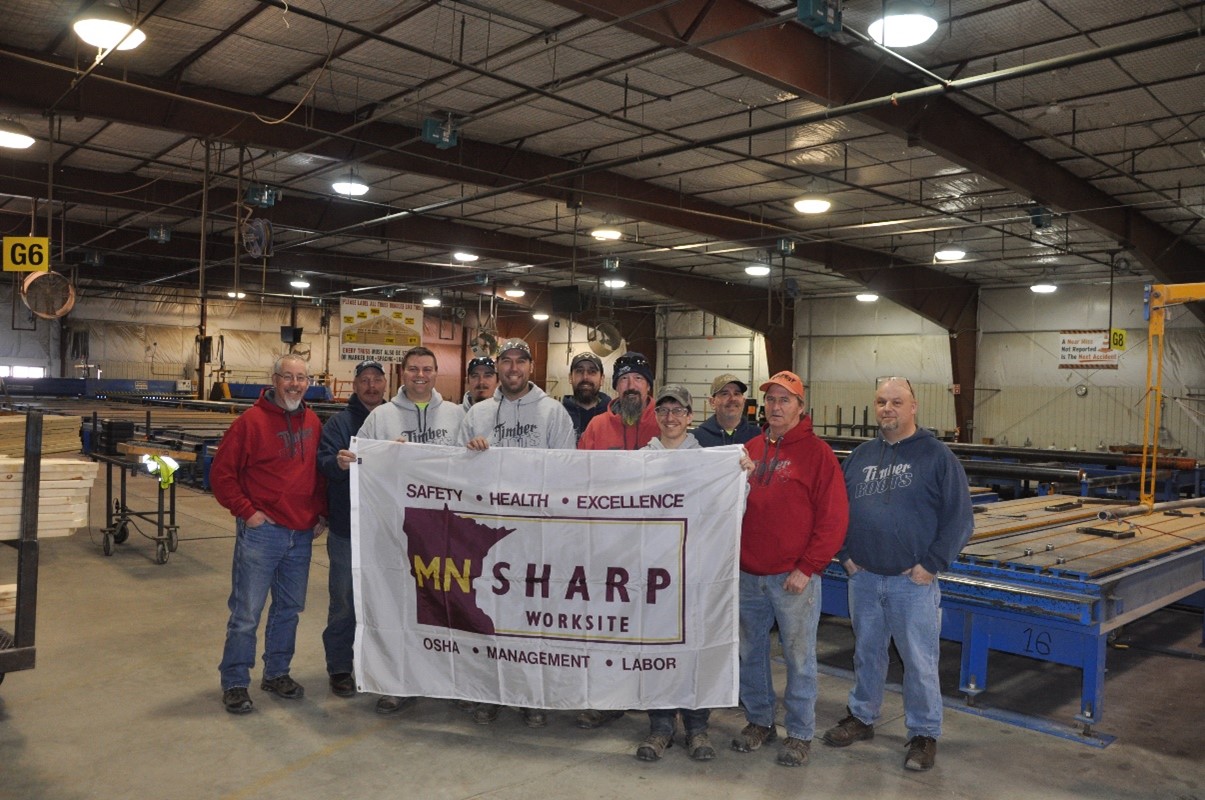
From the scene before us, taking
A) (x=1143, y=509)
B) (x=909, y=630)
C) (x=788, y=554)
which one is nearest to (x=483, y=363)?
(x=788, y=554)

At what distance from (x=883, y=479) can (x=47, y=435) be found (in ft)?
15.0

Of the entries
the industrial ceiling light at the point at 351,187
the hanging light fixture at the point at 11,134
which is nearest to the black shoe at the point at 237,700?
the hanging light fixture at the point at 11,134

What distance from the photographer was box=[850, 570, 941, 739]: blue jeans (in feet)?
15.2

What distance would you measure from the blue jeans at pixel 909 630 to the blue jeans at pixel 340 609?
2.93 metres

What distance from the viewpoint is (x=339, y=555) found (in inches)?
212

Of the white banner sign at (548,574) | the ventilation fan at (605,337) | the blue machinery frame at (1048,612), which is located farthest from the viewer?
the ventilation fan at (605,337)

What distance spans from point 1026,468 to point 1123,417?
51.3 feet

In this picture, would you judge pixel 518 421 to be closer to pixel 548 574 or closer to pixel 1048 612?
pixel 548 574

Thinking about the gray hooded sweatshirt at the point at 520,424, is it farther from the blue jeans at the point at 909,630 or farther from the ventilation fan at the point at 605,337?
the ventilation fan at the point at 605,337

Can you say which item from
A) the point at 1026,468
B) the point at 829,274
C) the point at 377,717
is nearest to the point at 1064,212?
the point at 1026,468

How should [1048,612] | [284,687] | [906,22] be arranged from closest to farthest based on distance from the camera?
1. [1048,612]
2. [284,687]
3. [906,22]

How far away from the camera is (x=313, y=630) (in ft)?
22.9

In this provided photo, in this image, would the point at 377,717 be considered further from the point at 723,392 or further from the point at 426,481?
the point at 723,392

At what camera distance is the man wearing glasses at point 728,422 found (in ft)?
18.5
